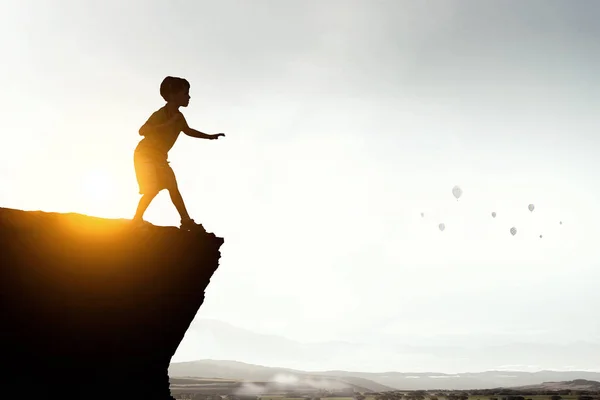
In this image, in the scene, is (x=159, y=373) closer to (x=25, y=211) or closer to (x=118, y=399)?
(x=118, y=399)

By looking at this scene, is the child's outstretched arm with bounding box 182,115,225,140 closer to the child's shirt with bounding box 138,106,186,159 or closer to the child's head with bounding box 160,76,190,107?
the child's shirt with bounding box 138,106,186,159

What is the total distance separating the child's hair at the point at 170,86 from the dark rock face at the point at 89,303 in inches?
104

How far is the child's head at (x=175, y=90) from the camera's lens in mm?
11242

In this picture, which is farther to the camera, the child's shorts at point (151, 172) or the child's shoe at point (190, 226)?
the child's shoe at point (190, 226)

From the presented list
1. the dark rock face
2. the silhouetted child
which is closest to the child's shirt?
the silhouetted child

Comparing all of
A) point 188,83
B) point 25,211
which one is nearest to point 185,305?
point 25,211

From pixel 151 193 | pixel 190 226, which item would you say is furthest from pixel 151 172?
pixel 190 226

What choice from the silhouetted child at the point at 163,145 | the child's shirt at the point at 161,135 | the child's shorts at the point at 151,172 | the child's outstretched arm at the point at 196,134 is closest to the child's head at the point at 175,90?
the silhouetted child at the point at 163,145

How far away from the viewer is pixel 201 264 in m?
11.7

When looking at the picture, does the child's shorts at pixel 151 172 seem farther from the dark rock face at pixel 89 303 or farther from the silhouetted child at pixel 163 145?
the dark rock face at pixel 89 303

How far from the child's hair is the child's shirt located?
27 centimetres

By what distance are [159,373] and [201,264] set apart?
2235 millimetres

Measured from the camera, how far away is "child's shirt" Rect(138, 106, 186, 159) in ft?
36.4

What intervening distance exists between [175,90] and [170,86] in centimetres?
12
